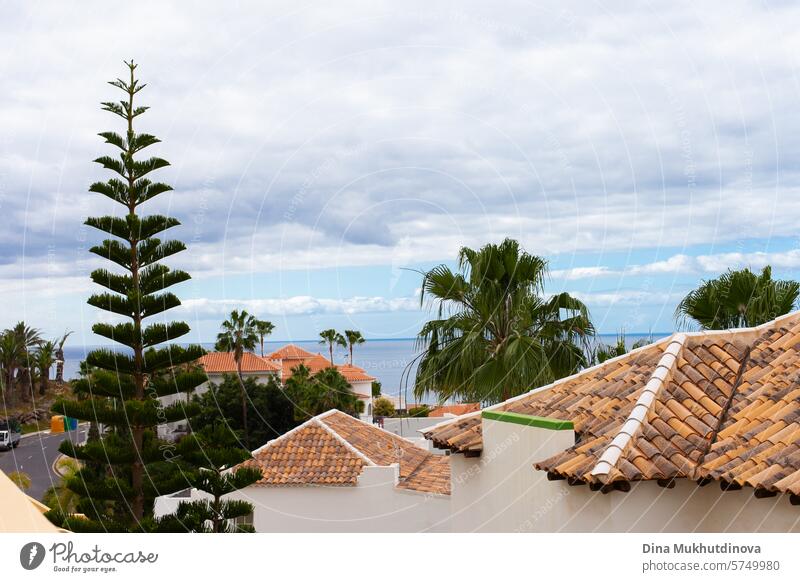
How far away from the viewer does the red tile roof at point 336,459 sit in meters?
16.1

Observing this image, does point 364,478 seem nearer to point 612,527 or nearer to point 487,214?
point 487,214

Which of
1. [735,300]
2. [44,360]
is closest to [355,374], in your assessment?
[44,360]

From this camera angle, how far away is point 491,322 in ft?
42.2

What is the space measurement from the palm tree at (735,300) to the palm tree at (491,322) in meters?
1.76

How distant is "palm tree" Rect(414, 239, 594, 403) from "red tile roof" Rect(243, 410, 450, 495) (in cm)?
291

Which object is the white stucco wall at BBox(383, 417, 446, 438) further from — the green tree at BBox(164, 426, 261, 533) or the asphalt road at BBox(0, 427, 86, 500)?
the asphalt road at BBox(0, 427, 86, 500)

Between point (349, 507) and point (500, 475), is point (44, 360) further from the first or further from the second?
point (500, 475)

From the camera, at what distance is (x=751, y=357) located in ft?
26.9

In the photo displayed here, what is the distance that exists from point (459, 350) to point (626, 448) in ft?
19.8

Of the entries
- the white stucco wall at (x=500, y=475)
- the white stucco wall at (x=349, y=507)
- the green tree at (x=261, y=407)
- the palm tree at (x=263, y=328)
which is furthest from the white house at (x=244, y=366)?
the white stucco wall at (x=500, y=475)

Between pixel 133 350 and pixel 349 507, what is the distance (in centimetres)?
566

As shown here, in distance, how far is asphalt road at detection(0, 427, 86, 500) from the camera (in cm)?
3609
